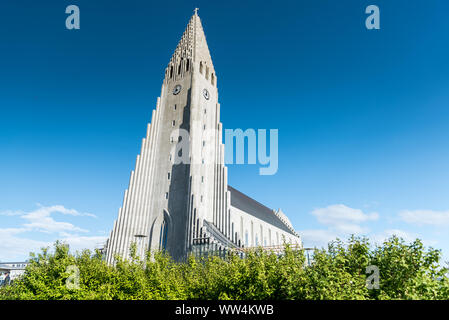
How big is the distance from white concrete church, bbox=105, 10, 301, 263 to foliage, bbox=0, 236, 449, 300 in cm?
1718

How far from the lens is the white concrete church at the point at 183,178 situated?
148 feet

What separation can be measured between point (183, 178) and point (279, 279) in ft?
107

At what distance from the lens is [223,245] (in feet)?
134

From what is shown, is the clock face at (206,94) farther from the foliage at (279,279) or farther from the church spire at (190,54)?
the foliage at (279,279)

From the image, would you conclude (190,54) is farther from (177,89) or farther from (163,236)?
(163,236)

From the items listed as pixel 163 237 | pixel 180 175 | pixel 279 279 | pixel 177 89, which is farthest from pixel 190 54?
pixel 279 279

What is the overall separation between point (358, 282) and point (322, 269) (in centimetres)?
187

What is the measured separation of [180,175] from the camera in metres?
49.8

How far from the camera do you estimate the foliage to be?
49.9ft

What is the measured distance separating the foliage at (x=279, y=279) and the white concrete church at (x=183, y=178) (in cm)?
1718

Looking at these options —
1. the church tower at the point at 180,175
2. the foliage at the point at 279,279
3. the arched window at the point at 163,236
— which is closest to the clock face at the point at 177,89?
the church tower at the point at 180,175

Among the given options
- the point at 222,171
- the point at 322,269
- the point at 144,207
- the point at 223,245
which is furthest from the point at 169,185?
the point at 322,269
